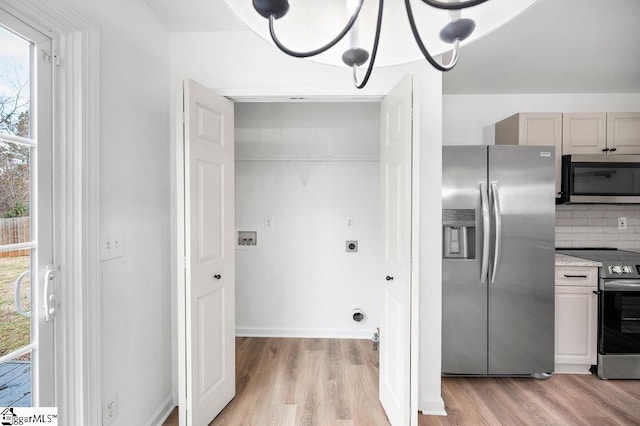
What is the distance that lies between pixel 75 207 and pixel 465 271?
2.46m

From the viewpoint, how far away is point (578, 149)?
268cm

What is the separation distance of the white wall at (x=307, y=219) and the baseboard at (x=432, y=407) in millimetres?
1121

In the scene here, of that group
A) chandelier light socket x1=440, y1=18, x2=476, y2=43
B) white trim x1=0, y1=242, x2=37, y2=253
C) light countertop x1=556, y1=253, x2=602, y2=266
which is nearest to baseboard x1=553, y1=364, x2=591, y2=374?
light countertop x1=556, y1=253, x2=602, y2=266

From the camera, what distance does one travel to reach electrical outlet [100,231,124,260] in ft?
4.60

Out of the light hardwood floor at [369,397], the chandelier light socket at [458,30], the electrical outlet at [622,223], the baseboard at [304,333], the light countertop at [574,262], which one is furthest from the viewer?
the baseboard at [304,333]

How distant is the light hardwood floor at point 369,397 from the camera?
1899mm

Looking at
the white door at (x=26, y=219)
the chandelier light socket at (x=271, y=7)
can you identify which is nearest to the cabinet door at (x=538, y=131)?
the chandelier light socket at (x=271, y=7)

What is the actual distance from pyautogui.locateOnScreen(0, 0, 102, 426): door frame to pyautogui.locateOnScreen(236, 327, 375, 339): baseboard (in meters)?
1.84

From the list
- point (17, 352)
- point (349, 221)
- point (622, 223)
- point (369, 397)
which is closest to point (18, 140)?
point (17, 352)

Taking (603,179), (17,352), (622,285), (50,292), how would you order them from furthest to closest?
(603,179) → (622,285) → (50,292) → (17,352)

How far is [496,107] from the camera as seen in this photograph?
3090mm

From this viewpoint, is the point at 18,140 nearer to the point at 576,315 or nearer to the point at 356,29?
the point at 356,29

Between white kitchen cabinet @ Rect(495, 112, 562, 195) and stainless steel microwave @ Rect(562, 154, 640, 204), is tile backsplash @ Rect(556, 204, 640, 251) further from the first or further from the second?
white kitchen cabinet @ Rect(495, 112, 562, 195)

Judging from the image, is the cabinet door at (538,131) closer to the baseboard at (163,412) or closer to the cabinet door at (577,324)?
the cabinet door at (577,324)
